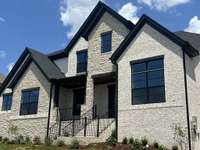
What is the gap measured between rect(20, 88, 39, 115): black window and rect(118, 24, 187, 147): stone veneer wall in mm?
8765

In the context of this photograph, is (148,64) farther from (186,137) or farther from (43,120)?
(43,120)

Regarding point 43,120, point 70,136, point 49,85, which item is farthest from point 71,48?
point 70,136

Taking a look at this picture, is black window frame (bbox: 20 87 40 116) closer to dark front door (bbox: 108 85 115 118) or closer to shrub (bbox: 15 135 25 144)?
shrub (bbox: 15 135 25 144)

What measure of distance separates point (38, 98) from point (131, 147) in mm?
11004

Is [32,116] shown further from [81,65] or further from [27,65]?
[81,65]

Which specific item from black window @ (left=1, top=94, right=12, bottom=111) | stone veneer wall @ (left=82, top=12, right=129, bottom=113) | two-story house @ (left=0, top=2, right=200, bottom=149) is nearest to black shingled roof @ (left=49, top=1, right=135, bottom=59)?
two-story house @ (left=0, top=2, right=200, bottom=149)

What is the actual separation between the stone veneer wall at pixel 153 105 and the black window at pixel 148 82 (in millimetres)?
321

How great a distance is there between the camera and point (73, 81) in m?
24.6

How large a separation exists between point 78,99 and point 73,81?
203 centimetres

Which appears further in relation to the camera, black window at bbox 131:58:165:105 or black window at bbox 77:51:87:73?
black window at bbox 77:51:87:73

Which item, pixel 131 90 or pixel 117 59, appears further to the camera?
pixel 117 59

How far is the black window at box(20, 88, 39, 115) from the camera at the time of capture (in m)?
25.4

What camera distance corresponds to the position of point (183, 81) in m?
17.5

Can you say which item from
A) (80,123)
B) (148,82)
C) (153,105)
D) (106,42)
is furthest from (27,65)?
(153,105)
